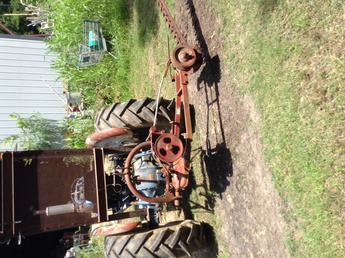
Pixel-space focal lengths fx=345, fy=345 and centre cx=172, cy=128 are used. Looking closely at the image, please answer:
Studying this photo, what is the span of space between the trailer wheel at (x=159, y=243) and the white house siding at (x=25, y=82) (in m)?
4.28

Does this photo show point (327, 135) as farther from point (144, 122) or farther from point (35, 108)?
point (35, 108)

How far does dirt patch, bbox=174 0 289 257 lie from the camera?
278cm

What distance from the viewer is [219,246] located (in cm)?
339

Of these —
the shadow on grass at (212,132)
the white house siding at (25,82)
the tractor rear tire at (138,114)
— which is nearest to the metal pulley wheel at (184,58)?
the shadow on grass at (212,132)

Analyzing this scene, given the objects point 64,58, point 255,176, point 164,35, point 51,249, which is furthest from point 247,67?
point 51,249

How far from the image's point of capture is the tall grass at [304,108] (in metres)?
2.20

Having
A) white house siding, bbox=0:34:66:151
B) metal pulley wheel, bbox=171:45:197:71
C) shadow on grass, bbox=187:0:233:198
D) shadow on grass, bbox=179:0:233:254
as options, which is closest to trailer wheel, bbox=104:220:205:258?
shadow on grass, bbox=179:0:233:254

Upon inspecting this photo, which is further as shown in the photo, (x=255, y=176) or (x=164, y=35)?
(x=164, y=35)

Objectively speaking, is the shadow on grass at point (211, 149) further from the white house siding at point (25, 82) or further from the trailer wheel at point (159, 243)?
the white house siding at point (25, 82)

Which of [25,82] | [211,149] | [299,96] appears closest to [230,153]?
[211,149]

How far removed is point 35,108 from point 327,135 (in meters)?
6.13

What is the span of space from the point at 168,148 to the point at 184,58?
863 millimetres

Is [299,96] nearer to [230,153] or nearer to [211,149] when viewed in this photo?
[230,153]

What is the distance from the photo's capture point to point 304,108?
240 centimetres
